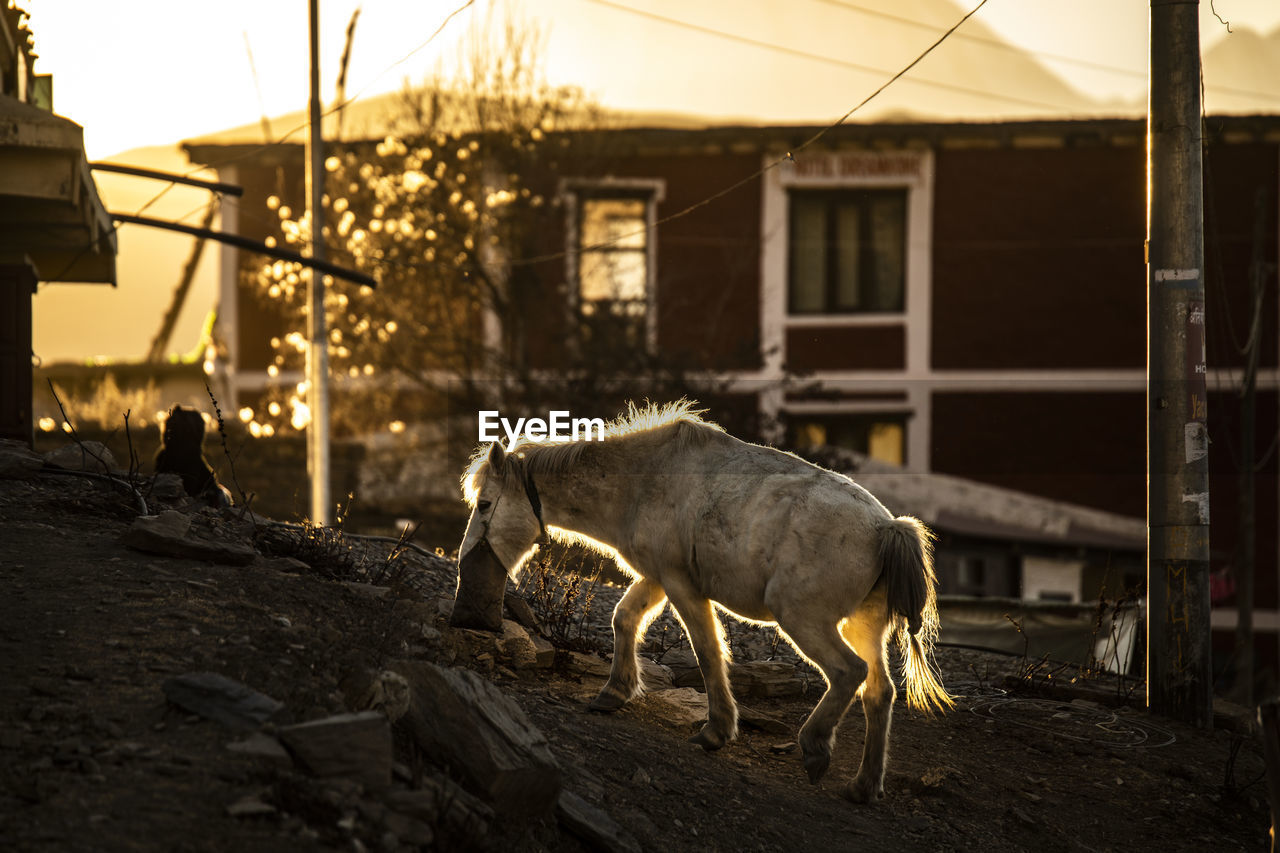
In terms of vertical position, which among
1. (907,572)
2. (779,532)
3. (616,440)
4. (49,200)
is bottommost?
(907,572)

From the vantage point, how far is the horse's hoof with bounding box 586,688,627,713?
747 cm

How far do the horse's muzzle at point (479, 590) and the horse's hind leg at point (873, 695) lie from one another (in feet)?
7.24

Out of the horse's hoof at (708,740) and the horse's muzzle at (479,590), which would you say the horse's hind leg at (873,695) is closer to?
the horse's hoof at (708,740)

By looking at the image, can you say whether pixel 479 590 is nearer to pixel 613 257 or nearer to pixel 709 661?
pixel 709 661

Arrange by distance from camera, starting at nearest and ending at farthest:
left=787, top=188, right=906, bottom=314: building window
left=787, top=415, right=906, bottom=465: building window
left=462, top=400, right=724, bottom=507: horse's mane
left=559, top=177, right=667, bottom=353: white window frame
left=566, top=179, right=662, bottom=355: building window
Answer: left=462, top=400, right=724, bottom=507: horse's mane
left=566, top=179, right=662, bottom=355: building window
left=559, top=177, right=667, bottom=353: white window frame
left=787, top=415, right=906, bottom=465: building window
left=787, top=188, right=906, bottom=314: building window

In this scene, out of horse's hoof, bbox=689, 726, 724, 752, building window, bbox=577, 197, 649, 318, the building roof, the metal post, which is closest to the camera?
horse's hoof, bbox=689, 726, 724, 752

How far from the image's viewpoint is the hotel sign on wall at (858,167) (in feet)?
87.5

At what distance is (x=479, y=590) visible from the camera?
7840mm

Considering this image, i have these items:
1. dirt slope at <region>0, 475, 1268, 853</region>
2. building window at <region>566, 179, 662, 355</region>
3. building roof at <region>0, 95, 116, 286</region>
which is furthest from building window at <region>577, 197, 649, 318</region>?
dirt slope at <region>0, 475, 1268, 853</region>

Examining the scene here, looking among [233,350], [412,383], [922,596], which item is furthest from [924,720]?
[233,350]

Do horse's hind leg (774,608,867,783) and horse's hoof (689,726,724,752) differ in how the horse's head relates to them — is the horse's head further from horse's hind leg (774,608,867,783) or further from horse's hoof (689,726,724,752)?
horse's hind leg (774,608,867,783)

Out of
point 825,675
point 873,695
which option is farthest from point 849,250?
point 825,675

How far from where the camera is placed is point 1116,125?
26.2 meters

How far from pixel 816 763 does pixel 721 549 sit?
1.26 m
